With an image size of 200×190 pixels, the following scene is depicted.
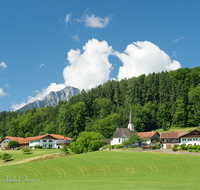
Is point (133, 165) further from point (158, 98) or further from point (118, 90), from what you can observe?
point (118, 90)

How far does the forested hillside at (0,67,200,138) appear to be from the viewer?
98.3 meters

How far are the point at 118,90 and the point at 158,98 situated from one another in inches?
992

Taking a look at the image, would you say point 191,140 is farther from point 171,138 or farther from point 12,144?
point 12,144

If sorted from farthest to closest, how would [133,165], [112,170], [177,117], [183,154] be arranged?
1. [177,117]
2. [183,154]
3. [133,165]
4. [112,170]

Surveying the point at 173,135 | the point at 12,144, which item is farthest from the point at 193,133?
the point at 12,144

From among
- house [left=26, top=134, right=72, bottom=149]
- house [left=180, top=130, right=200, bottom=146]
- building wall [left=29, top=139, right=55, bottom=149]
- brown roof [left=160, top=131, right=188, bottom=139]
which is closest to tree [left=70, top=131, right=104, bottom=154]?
brown roof [left=160, top=131, right=188, bottom=139]

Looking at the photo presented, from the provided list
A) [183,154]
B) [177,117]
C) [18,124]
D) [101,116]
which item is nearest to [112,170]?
[183,154]

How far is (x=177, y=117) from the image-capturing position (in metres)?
95.0

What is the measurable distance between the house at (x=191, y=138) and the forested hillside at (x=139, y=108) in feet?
75.1

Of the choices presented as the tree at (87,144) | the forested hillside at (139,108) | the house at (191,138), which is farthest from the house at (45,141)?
the house at (191,138)

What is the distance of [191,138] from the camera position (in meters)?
70.8

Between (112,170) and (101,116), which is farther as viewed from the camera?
(101,116)

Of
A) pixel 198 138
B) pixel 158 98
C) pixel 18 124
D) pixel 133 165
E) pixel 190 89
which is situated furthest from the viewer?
pixel 18 124

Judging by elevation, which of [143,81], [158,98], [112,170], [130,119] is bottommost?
[112,170]
